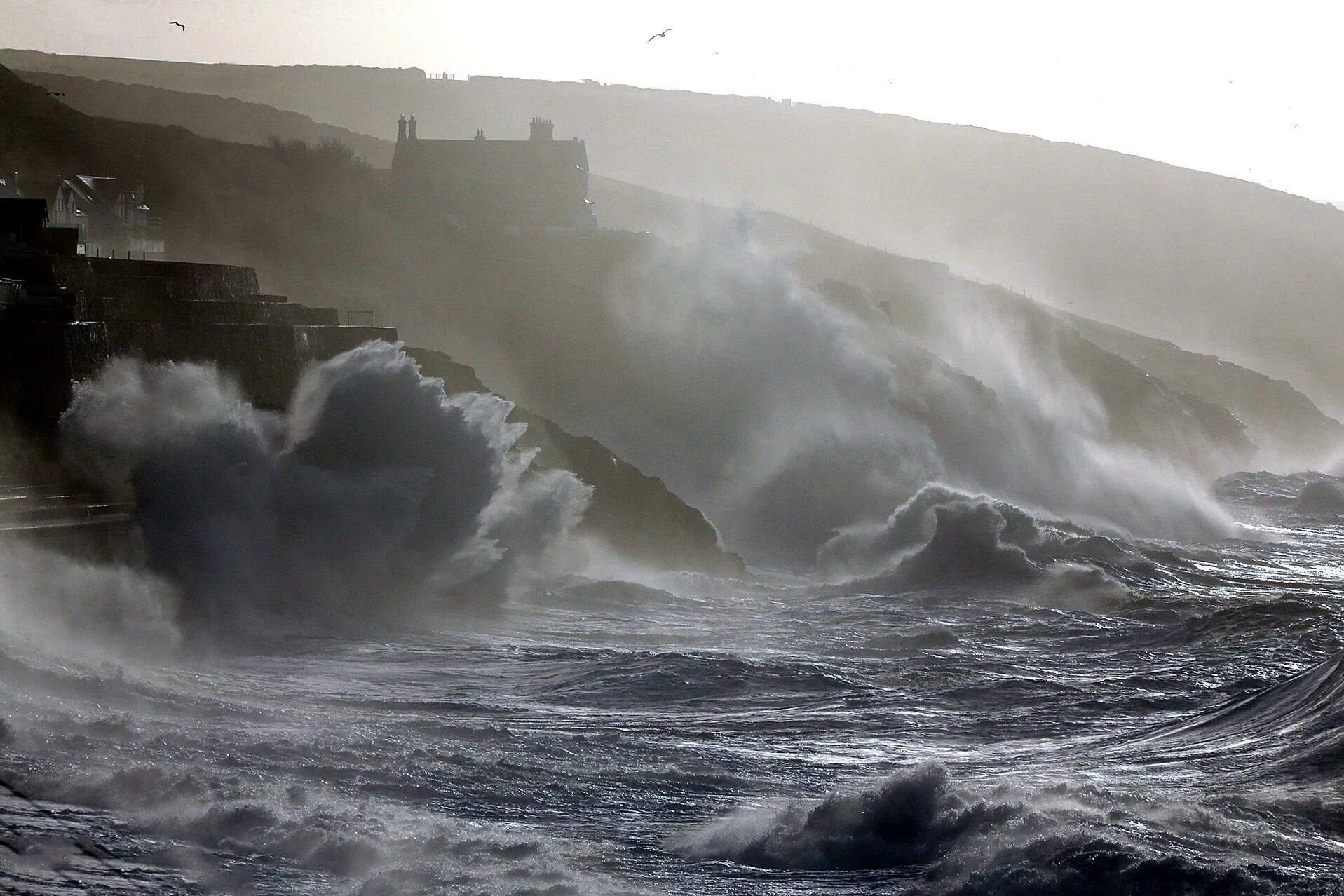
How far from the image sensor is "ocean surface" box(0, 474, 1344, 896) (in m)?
9.05

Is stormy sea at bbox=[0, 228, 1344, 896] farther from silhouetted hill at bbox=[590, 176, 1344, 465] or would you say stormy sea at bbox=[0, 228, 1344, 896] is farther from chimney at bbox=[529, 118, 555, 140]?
silhouetted hill at bbox=[590, 176, 1344, 465]

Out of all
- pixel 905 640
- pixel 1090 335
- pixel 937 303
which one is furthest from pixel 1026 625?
pixel 1090 335

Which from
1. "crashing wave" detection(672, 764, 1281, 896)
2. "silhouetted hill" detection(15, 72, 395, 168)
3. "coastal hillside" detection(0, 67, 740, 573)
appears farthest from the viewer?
"silhouetted hill" detection(15, 72, 395, 168)

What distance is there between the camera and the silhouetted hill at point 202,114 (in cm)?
6216

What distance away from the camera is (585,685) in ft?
51.9

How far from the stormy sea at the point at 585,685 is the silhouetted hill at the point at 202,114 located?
136 feet

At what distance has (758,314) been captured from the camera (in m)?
38.8

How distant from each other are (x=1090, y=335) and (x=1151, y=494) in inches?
1627

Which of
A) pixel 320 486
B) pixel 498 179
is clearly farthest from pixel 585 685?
pixel 498 179

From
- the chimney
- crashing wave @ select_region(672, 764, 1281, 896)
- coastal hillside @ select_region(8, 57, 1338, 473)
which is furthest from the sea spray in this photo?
the chimney

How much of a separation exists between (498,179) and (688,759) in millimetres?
37160

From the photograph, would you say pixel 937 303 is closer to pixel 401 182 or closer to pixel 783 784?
pixel 401 182

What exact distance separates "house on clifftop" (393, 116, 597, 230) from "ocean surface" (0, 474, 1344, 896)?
2719cm

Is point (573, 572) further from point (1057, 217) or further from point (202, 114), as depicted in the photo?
point (1057, 217)
